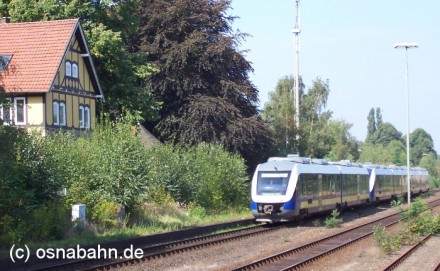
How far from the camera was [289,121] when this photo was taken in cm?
5344

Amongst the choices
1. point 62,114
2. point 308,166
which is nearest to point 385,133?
point 62,114

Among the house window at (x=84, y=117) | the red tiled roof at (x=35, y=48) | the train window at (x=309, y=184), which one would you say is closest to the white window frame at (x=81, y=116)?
the house window at (x=84, y=117)

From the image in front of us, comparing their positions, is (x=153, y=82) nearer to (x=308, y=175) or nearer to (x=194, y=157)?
(x=194, y=157)

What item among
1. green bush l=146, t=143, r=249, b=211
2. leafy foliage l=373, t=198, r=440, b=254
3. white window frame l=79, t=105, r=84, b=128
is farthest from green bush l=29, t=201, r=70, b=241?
white window frame l=79, t=105, r=84, b=128

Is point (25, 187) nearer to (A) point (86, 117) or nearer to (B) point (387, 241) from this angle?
(B) point (387, 241)

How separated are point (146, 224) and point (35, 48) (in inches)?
618

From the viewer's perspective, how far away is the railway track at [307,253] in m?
18.1

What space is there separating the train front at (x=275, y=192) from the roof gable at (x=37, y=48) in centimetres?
1239

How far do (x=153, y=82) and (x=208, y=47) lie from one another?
14.4 feet

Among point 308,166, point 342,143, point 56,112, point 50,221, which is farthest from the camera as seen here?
point 342,143

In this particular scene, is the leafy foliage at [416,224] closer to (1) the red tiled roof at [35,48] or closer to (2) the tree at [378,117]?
(1) the red tiled roof at [35,48]

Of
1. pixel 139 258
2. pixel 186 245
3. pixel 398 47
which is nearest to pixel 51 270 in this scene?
pixel 139 258

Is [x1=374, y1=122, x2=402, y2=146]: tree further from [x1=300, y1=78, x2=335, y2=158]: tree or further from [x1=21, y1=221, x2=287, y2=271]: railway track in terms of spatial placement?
[x1=21, y1=221, x2=287, y2=271]: railway track

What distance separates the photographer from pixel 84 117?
136 ft
